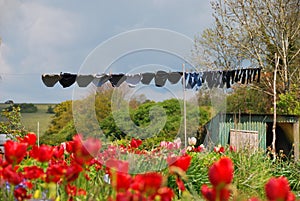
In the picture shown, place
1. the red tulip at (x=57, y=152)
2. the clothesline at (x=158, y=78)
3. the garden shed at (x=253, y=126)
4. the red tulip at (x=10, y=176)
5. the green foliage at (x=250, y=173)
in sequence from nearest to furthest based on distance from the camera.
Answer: the red tulip at (x=10, y=176) → the red tulip at (x=57, y=152) → the green foliage at (x=250, y=173) → the clothesline at (x=158, y=78) → the garden shed at (x=253, y=126)

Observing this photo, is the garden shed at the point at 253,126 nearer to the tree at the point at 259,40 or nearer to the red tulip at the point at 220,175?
the tree at the point at 259,40

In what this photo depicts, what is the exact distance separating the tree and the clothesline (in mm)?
3536

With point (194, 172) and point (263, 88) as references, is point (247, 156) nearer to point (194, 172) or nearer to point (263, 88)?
point (194, 172)

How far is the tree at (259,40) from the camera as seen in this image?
14.4 metres

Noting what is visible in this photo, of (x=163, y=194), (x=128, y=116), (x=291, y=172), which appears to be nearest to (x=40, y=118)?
(x=128, y=116)

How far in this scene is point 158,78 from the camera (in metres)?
8.86

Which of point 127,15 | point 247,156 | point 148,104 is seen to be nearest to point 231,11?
point 127,15

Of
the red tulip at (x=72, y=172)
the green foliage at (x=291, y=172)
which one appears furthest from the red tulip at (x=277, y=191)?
the green foliage at (x=291, y=172)

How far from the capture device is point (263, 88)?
48.4 feet

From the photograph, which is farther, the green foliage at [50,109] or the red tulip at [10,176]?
the green foliage at [50,109]

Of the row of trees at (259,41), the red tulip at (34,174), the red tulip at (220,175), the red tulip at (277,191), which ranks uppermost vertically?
the row of trees at (259,41)

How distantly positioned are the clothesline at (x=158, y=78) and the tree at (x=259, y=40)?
354 cm

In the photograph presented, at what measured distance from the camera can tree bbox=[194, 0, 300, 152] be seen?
14406mm

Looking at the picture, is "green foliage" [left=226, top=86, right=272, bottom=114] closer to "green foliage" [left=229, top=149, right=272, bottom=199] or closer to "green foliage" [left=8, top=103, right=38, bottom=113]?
"green foliage" [left=8, top=103, right=38, bottom=113]
